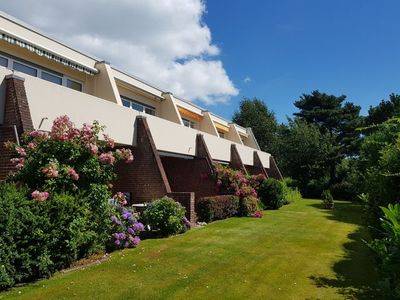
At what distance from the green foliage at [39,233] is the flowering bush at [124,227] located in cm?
125

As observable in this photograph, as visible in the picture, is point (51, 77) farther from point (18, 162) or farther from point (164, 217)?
point (18, 162)

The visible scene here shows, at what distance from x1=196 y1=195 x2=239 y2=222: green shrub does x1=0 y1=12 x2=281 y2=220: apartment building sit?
2.98 feet

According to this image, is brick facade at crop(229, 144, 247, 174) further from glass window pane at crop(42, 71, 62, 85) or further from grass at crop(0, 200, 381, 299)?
glass window pane at crop(42, 71, 62, 85)

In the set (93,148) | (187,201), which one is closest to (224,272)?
(93,148)

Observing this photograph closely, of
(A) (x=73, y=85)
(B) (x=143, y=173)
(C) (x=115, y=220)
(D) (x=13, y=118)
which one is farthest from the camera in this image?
(A) (x=73, y=85)

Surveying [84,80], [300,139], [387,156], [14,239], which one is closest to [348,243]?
[387,156]

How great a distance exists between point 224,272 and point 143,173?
7774mm

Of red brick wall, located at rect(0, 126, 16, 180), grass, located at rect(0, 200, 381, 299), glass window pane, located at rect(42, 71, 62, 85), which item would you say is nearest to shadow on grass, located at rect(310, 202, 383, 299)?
grass, located at rect(0, 200, 381, 299)

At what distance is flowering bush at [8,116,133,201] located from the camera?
8.62 m

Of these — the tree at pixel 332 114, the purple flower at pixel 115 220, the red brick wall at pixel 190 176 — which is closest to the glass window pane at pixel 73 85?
the red brick wall at pixel 190 176

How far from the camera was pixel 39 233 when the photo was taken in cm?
739

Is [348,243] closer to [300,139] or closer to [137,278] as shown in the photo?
[137,278]

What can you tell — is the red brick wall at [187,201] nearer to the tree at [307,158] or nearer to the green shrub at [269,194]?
the green shrub at [269,194]

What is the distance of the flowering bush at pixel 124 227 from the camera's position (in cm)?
1038
